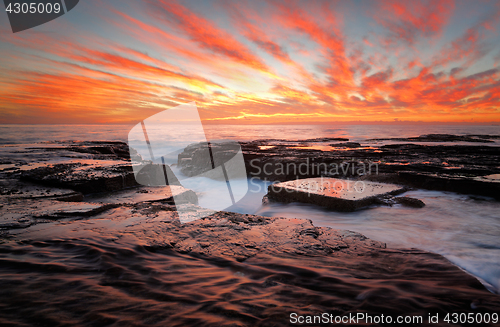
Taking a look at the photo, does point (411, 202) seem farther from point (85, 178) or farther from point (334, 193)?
point (85, 178)

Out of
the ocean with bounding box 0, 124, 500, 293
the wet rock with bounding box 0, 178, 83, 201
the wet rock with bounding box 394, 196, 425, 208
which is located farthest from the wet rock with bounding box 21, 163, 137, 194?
the wet rock with bounding box 394, 196, 425, 208

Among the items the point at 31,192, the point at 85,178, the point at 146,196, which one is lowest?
the point at 146,196

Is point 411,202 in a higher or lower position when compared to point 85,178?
lower

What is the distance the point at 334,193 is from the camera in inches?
167

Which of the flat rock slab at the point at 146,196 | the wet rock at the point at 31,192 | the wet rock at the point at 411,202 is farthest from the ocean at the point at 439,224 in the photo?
the wet rock at the point at 31,192

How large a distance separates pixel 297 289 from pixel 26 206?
11.9ft

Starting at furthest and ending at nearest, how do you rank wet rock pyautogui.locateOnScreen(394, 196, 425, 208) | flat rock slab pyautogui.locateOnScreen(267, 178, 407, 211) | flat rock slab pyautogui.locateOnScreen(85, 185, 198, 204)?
wet rock pyautogui.locateOnScreen(394, 196, 425, 208)
flat rock slab pyautogui.locateOnScreen(267, 178, 407, 211)
flat rock slab pyautogui.locateOnScreen(85, 185, 198, 204)

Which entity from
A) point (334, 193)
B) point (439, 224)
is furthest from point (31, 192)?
point (439, 224)

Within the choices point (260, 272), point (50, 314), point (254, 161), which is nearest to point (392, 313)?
point (260, 272)

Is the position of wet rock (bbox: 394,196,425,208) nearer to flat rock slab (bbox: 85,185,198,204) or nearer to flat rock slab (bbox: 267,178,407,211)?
flat rock slab (bbox: 267,178,407,211)

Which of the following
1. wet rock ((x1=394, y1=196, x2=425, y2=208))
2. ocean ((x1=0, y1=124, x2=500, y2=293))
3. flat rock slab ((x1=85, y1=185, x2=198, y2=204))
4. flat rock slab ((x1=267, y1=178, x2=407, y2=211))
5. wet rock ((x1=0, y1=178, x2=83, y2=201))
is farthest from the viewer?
wet rock ((x1=394, y1=196, x2=425, y2=208))

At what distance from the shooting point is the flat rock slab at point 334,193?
4.05 metres

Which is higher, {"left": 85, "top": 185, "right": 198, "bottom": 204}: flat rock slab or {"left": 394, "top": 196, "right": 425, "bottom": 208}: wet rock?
{"left": 85, "top": 185, "right": 198, "bottom": 204}: flat rock slab

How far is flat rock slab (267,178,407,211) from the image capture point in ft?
13.3
